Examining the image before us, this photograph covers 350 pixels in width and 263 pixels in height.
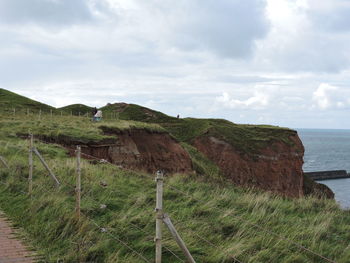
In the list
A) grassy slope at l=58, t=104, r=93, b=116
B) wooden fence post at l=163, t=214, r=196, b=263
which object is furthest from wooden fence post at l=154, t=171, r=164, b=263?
grassy slope at l=58, t=104, r=93, b=116

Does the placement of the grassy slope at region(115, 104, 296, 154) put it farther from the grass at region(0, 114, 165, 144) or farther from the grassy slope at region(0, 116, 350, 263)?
the grassy slope at region(0, 116, 350, 263)

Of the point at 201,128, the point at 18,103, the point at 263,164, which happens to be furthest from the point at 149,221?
the point at 18,103

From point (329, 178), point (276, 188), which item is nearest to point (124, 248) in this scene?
point (276, 188)

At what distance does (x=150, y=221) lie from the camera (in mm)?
7578

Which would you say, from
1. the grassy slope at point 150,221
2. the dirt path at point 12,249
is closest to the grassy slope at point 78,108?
the grassy slope at point 150,221

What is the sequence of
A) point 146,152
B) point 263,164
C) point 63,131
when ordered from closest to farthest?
point 63,131 → point 146,152 → point 263,164

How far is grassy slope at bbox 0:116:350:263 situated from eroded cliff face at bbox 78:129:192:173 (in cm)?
1320

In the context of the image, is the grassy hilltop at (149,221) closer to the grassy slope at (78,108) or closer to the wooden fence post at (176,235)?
the wooden fence post at (176,235)

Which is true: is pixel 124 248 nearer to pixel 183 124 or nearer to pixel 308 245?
pixel 308 245

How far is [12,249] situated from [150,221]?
2.51m

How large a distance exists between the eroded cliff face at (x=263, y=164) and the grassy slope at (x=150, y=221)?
3405cm

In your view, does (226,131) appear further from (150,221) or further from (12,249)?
(12,249)

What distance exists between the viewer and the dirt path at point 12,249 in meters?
6.12

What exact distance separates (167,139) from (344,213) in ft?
78.4
